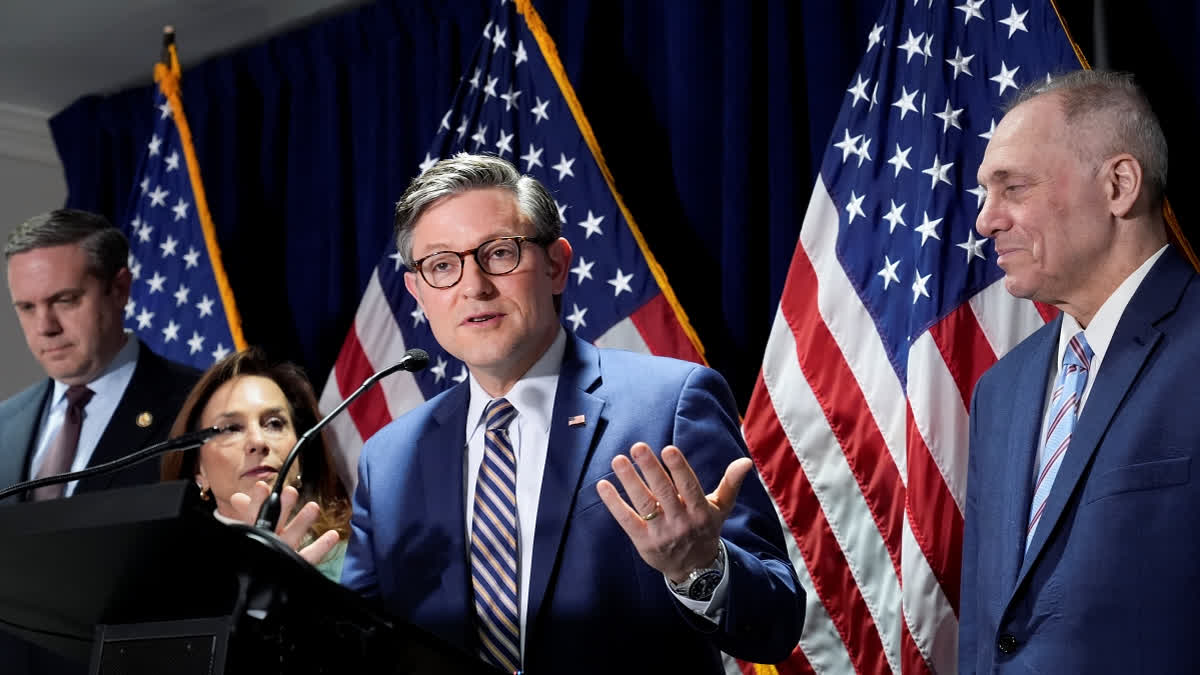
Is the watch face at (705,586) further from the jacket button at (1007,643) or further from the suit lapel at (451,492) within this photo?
the jacket button at (1007,643)

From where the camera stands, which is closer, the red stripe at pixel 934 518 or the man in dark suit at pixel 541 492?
the man in dark suit at pixel 541 492

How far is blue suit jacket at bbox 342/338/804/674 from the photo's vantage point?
1862 millimetres

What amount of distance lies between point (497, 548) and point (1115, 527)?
953 mm

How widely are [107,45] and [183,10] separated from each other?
1.63 ft

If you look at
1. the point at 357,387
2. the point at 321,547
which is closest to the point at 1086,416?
the point at 321,547

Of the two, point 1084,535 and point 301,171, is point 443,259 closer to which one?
point 1084,535

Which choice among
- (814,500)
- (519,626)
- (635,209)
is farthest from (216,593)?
(635,209)

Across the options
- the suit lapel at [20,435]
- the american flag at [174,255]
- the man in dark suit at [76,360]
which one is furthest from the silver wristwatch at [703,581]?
the american flag at [174,255]

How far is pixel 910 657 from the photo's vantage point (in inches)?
106

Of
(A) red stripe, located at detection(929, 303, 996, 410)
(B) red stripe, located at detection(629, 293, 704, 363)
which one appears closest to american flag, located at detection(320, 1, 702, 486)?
(B) red stripe, located at detection(629, 293, 704, 363)

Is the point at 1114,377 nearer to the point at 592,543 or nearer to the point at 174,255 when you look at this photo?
the point at 592,543

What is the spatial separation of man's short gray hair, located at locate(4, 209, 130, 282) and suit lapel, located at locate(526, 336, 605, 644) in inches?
78.6

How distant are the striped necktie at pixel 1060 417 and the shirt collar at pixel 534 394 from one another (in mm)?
840

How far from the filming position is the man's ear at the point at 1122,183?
2.27 metres
